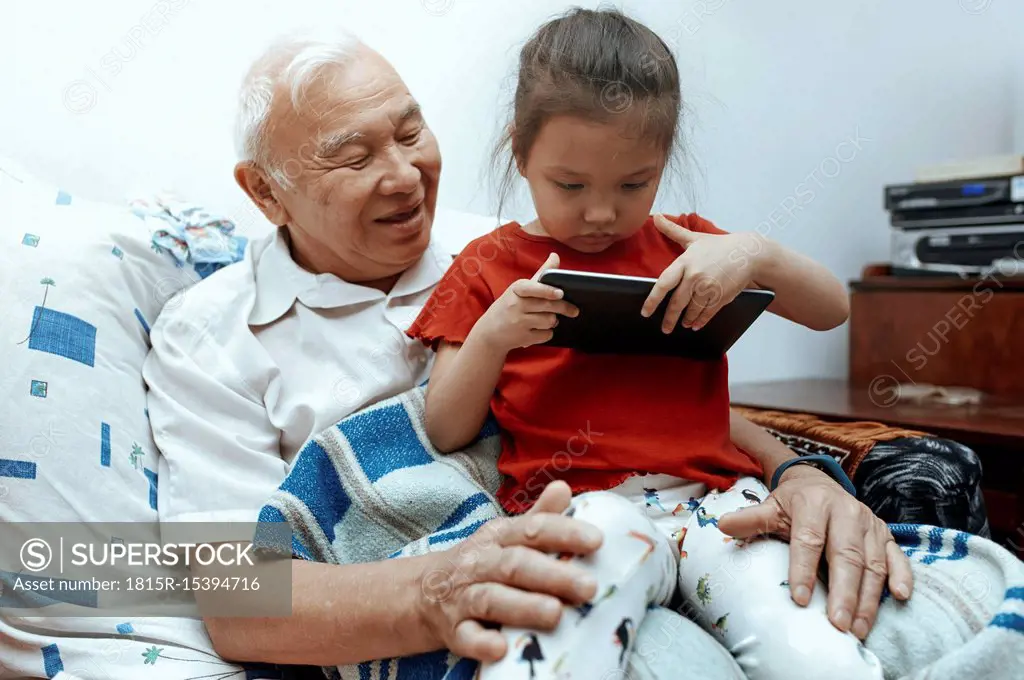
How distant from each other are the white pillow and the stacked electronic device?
1.80 meters

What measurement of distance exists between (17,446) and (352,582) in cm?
49

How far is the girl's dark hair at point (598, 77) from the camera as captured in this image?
3.35 ft

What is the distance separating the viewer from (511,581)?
81cm

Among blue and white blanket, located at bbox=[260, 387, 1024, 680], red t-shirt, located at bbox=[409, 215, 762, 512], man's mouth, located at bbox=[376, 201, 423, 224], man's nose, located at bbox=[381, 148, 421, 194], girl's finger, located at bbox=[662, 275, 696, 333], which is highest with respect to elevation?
man's nose, located at bbox=[381, 148, 421, 194]

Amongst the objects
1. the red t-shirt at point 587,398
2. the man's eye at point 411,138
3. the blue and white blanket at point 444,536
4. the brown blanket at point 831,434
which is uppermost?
the man's eye at point 411,138

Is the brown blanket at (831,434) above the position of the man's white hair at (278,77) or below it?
below

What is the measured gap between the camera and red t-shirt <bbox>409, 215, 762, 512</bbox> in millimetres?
1070

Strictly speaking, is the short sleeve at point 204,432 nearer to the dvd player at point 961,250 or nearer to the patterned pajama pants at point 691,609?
the patterned pajama pants at point 691,609

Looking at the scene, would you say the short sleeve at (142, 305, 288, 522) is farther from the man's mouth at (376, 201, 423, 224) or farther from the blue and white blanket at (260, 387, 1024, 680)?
the man's mouth at (376, 201, 423, 224)

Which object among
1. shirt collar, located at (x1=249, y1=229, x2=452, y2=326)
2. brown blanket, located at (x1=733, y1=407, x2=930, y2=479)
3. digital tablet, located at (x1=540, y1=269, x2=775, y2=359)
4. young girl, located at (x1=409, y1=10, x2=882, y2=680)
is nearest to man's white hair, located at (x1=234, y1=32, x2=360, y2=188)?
shirt collar, located at (x1=249, y1=229, x2=452, y2=326)

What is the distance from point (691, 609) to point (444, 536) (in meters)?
0.31

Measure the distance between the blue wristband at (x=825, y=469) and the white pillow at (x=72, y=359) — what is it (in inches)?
33.8

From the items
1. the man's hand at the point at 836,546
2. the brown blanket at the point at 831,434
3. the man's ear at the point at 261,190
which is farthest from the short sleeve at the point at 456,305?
the brown blanket at the point at 831,434

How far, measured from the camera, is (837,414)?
5.23 ft
